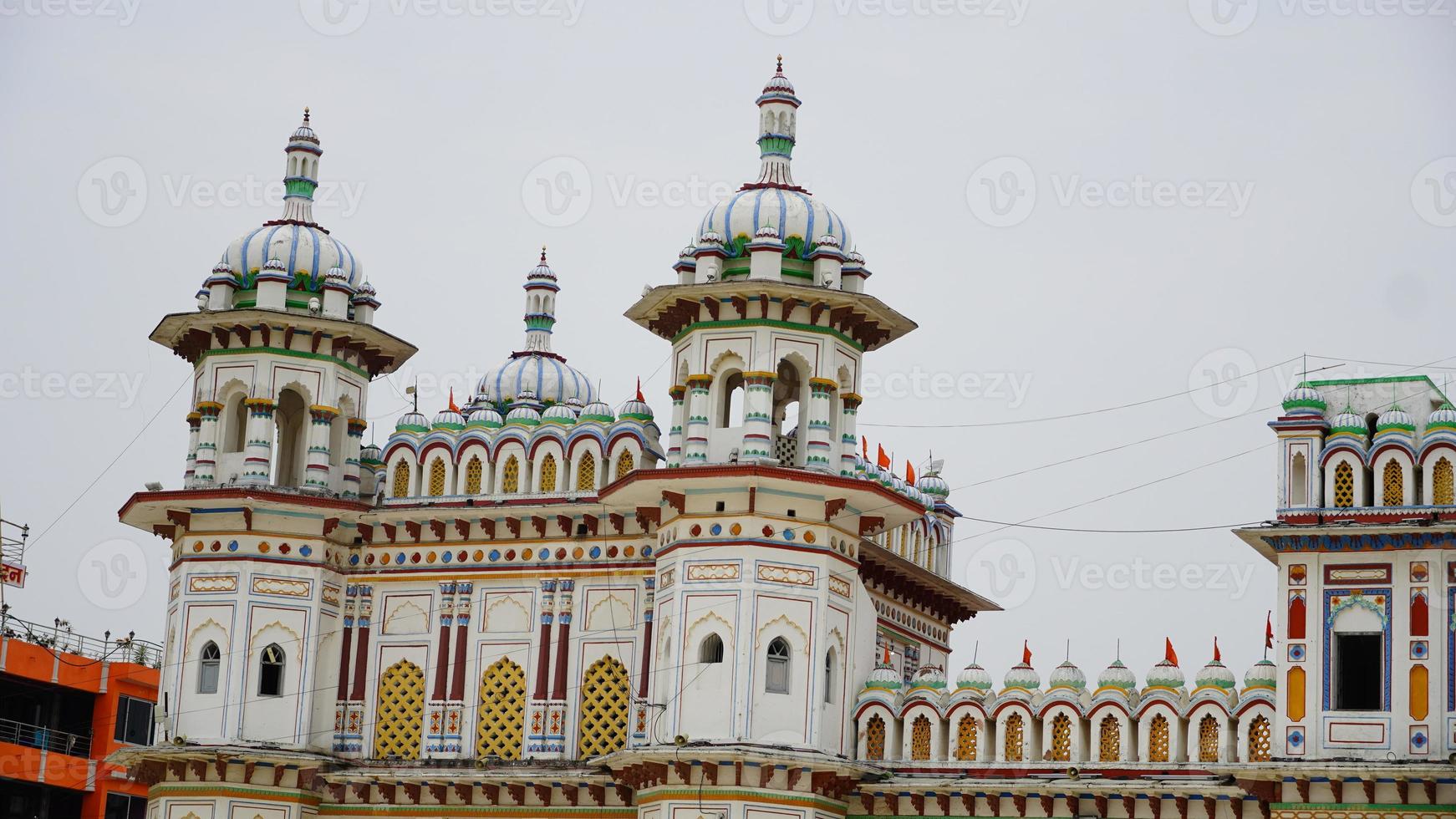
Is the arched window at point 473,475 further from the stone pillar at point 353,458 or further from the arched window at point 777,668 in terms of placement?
the arched window at point 777,668

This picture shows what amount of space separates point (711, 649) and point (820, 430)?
12.4 feet

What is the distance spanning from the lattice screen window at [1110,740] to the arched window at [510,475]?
10416 mm

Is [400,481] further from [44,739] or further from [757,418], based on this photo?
[44,739]

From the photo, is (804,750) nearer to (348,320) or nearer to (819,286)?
(819,286)

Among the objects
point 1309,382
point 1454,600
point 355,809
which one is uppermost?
point 1309,382

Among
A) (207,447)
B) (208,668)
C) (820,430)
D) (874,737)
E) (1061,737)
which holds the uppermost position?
(820,430)

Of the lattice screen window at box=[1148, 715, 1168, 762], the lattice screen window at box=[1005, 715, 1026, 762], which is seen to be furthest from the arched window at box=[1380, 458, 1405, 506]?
the lattice screen window at box=[1005, 715, 1026, 762]

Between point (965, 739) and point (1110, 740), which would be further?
point (965, 739)

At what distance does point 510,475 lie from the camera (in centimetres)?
4038

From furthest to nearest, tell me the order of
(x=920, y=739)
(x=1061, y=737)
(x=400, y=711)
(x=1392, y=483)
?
(x=400, y=711)
(x=920, y=739)
(x=1061, y=737)
(x=1392, y=483)

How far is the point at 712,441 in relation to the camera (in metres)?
38.0

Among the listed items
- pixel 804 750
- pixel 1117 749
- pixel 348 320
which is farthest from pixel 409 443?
pixel 1117 749

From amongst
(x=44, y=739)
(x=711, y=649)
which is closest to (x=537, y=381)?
(x=711, y=649)

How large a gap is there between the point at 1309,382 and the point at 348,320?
15700 mm
